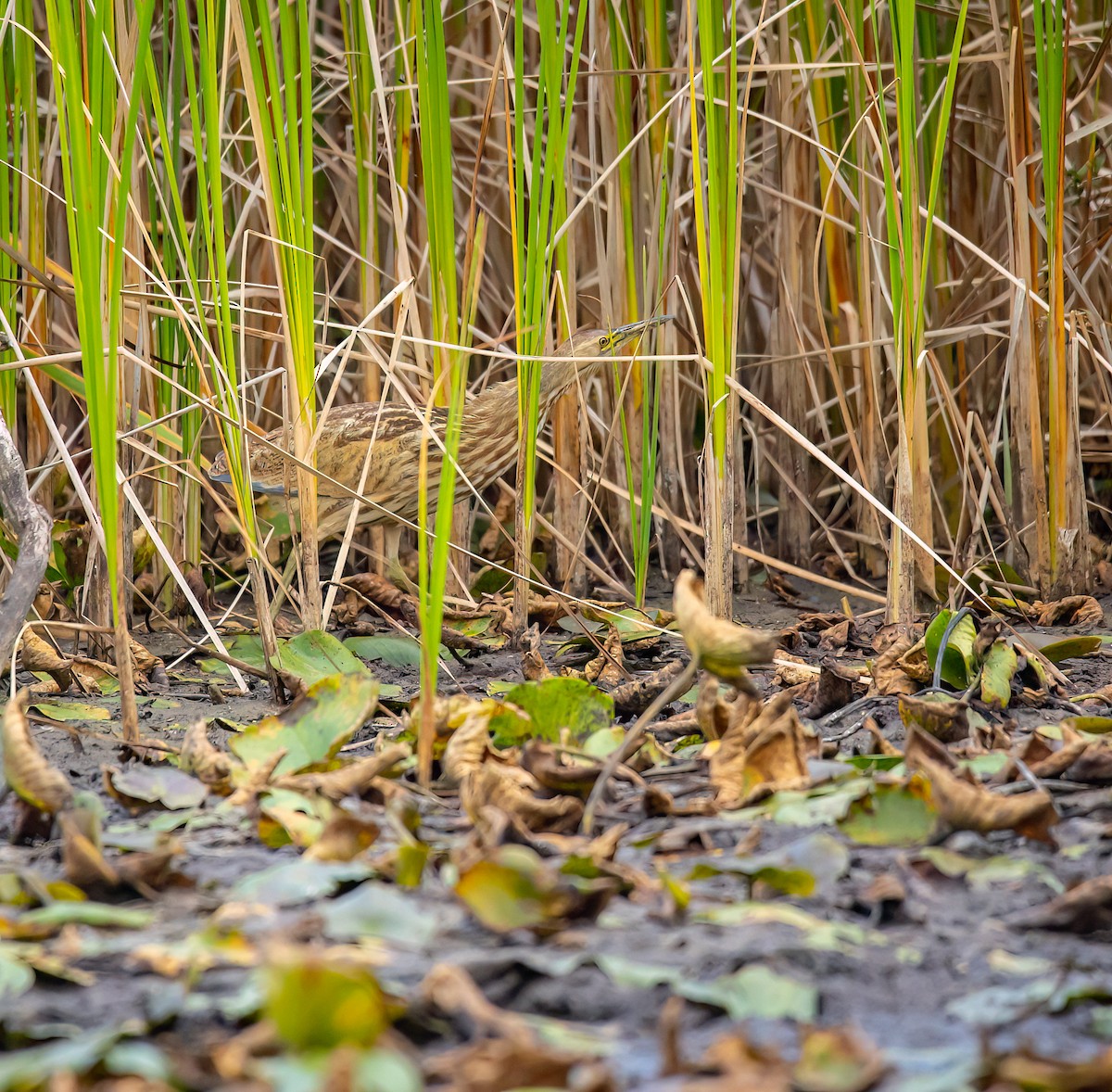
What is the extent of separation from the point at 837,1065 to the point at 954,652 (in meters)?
1.24

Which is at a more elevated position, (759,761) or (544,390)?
(544,390)

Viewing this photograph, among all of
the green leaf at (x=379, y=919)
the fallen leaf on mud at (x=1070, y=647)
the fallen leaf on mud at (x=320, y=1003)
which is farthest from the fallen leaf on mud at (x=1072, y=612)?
the fallen leaf on mud at (x=320, y=1003)

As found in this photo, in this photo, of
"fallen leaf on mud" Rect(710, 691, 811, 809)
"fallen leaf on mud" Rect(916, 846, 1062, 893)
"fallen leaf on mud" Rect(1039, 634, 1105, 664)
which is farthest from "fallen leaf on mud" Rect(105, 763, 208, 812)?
"fallen leaf on mud" Rect(1039, 634, 1105, 664)

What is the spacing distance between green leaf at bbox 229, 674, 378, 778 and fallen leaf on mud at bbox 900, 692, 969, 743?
746 mm

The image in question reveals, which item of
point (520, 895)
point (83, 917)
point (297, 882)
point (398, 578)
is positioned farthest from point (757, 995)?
point (398, 578)

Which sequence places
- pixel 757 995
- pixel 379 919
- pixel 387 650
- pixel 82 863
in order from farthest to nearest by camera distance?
pixel 387 650, pixel 82 863, pixel 379 919, pixel 757 995

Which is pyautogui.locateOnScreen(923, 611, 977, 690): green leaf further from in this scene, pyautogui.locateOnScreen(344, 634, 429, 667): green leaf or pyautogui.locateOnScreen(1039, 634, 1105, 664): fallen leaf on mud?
pyautogui.locateOnScreen(344, 634, 429, 667): green leaf

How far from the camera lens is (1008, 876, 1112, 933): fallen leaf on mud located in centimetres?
118

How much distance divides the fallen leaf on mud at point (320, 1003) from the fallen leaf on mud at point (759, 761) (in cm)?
66

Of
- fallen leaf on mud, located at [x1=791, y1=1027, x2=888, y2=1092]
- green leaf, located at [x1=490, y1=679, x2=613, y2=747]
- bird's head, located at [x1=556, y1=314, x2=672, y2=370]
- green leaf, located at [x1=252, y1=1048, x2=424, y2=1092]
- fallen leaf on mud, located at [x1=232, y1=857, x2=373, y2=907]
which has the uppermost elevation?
bird's head, located at [x1=556, y1=314, x2=672, y2=370]

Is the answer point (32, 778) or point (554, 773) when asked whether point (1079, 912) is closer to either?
point (554, 773)

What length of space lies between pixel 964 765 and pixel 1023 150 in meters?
1.81

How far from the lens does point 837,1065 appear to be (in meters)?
0.95

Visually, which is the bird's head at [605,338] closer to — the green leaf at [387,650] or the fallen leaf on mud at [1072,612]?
the green leaf at [387,650]
